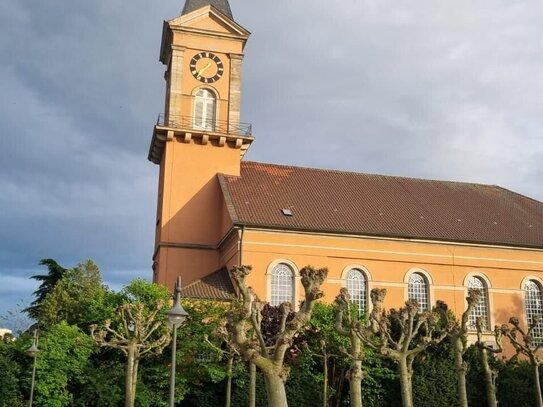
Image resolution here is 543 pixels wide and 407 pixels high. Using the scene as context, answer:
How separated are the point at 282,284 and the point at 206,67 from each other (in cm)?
1524

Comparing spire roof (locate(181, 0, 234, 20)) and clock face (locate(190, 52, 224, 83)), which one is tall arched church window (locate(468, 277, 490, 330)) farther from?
spire roof (locate(181, 0, 234, 20))

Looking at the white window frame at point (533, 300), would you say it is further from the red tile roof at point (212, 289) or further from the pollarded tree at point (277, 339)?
the pollarded tree at point (277, 339)

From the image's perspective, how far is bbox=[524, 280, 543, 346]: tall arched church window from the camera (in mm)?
39375

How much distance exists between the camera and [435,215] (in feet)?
136

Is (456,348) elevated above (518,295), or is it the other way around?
(518,295)

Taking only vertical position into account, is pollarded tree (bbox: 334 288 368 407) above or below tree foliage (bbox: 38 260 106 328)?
below

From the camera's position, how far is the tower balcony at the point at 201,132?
41.0 m

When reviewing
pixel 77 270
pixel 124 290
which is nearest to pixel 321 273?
pixel 124 290

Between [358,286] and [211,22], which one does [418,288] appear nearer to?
[358,286]

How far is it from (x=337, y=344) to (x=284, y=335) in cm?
1460

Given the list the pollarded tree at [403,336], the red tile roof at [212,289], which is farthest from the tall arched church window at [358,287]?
the pollarded tree at [403,336]

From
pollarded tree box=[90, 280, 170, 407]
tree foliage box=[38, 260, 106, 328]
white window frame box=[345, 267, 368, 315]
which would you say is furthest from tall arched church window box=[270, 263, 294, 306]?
tree foliage box=[38, 260, 106, 328]

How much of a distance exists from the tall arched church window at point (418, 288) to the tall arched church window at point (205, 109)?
15.2 meters

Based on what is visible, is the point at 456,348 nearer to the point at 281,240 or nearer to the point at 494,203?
the point at 281,240
